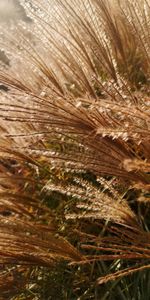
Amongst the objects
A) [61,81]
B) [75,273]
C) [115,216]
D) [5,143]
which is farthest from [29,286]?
[61,81]

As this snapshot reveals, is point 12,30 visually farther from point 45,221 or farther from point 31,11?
point 45,221

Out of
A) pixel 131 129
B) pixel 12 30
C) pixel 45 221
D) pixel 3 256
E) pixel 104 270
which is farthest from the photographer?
pixel 12 30

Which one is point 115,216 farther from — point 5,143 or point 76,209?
point 5,143

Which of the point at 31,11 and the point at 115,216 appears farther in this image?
the point at 31,11

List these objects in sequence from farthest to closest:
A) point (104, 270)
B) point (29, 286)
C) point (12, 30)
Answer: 1. point (12, 30)
2. point (29, 286)
3. point (104, 270)

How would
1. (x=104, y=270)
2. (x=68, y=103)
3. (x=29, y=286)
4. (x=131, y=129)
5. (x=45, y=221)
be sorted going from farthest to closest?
(x=45, y=221) < (x=29, y=286) < (x=104, y=270) < (x=68, y=103) < (x=131, y=129)

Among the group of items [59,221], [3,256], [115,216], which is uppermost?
[115,216]

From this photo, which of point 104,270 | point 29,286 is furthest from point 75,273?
point 29,286

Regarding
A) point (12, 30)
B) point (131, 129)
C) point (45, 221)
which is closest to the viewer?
point (131, 129)

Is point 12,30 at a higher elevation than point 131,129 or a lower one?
higher
